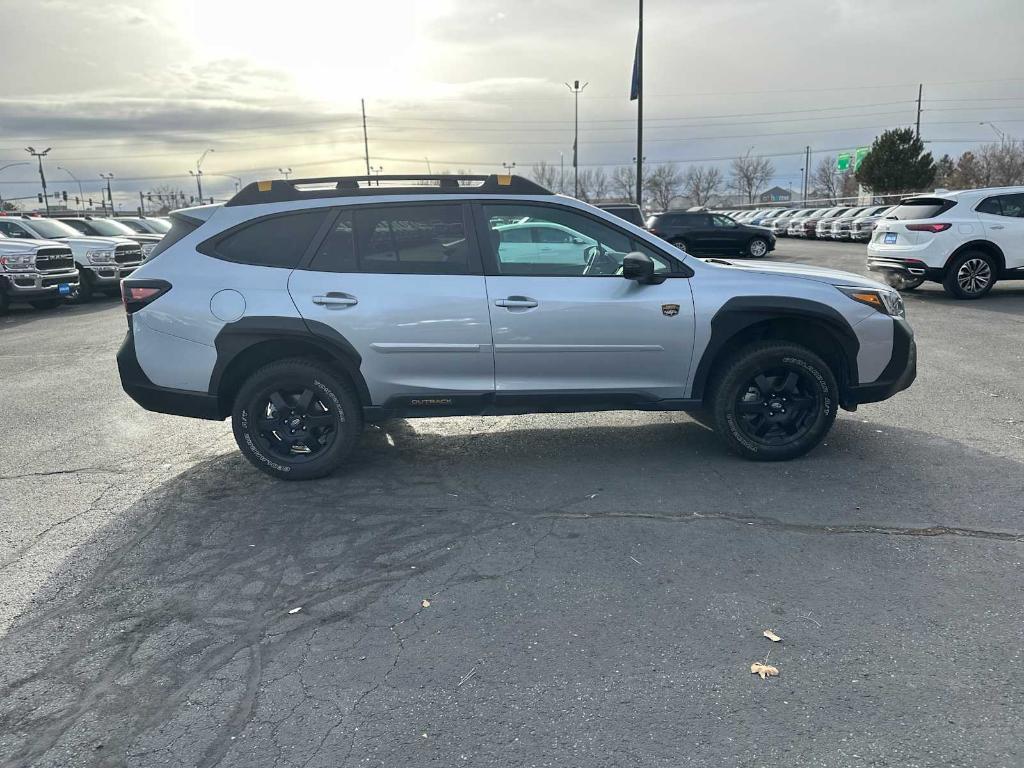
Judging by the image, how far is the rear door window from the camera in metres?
11.7

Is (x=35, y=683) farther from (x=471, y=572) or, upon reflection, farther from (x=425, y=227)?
(x=425, y=227)

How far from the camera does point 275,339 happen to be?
4648 mm

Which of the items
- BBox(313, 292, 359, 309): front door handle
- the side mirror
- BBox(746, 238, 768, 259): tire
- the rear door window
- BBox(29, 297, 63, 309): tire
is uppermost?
the rear door window

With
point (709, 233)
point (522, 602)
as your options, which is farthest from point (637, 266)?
point (709, 233)

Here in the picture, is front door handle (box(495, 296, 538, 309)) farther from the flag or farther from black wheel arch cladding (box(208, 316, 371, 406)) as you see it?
the flag

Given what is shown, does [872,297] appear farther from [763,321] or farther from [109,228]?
[109,228]

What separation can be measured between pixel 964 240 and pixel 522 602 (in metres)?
11.4

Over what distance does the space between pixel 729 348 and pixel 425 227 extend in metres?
2.18

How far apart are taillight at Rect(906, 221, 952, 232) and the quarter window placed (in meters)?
10.6

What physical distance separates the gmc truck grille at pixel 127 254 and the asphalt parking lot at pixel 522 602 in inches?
485

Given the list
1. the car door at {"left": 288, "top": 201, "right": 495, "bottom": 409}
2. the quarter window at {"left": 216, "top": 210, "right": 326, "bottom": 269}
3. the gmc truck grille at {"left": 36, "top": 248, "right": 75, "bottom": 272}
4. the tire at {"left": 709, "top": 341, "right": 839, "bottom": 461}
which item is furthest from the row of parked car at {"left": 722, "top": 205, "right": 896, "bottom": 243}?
the quarter window at {"left": 216, "top": 210, "right": 326, "bottom": 269}

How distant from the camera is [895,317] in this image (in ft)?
16.1

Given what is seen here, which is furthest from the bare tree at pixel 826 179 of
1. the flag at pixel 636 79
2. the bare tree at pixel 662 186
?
the flag at pixel 636 79

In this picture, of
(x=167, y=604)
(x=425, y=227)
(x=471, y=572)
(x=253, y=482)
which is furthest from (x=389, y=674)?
(x=425, y=227)
